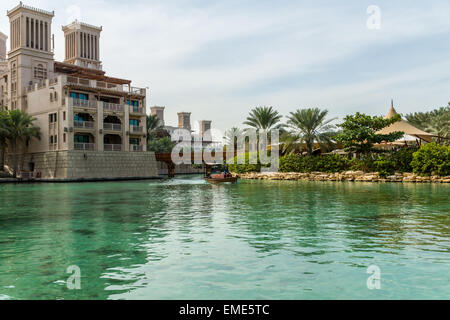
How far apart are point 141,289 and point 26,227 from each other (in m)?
7.34

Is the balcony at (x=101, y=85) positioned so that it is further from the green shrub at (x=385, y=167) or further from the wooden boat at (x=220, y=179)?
the green shrub at (x=385, y=167)

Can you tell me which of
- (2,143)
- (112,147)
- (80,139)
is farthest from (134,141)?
(2,143)

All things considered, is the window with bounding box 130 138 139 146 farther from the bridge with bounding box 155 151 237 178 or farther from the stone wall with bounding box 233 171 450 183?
the stone wall with bounding box 233 171 450 183

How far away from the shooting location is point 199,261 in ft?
24.5

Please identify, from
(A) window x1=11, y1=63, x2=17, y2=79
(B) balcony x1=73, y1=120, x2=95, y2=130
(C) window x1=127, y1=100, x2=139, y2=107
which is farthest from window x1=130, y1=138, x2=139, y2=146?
(A) window x1=11, y1=63, x2=17, y2=79

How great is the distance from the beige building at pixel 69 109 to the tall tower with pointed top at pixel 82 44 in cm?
469

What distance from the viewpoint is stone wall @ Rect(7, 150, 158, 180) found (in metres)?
44.6

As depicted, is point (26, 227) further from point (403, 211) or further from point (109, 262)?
point (403, 211)

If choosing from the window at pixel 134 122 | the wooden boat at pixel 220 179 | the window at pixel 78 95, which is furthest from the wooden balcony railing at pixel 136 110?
the wooden boat at pixel 220 179

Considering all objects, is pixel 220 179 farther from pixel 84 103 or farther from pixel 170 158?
pixel 170 158

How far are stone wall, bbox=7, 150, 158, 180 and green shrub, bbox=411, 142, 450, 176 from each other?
30584 mm

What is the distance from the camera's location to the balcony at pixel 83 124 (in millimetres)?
45781

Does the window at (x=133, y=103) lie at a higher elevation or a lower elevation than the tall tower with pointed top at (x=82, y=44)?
lower
